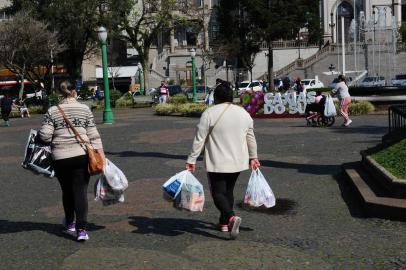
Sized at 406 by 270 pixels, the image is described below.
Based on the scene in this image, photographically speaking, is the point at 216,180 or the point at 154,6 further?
the point at 154,6

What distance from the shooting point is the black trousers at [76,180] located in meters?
6.21

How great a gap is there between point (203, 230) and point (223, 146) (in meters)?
1.10

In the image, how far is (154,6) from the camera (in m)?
50.7

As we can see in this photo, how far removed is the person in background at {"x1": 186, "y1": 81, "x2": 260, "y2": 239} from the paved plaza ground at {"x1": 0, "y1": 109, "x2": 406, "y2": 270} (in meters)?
0.49

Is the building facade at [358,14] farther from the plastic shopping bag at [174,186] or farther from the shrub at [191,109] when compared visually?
the plastic shopping bag at [174,186]

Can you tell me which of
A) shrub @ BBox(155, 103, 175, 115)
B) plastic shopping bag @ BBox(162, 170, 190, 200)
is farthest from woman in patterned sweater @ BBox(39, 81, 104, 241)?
shrub @ BBox(155, 103, 175, 115)

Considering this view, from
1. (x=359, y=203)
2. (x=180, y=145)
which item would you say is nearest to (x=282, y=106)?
(x=180, y=145)

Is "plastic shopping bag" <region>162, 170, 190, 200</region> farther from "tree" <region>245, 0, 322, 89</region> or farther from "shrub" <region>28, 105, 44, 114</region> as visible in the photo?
"tree" <region>245, 0, 322, 89</region>

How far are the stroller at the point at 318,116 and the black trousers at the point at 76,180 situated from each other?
13.3 metres

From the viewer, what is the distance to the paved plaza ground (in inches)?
225

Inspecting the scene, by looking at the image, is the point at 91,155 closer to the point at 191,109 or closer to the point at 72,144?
the point at 72,144

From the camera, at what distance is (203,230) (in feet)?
22.4

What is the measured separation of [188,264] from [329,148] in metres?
8.54

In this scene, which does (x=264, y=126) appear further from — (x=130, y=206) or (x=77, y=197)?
(x=77, y=197)
